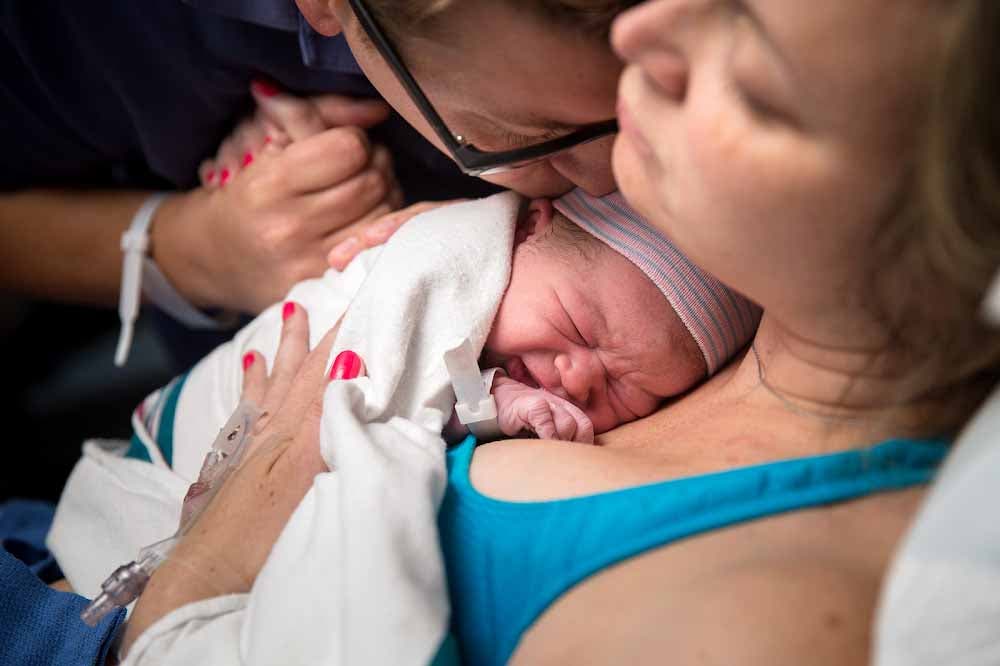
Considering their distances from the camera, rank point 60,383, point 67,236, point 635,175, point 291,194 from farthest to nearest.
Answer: point 60,383, point 67,236, point 291,194, point 635,175

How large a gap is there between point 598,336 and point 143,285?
101cm

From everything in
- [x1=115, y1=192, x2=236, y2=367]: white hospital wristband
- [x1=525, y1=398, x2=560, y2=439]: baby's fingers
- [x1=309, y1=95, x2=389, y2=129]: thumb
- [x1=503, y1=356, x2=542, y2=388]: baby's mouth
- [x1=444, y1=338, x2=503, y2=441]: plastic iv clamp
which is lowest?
[x1=115, y1=192, x2=236, y2=367]: white hospital wristband

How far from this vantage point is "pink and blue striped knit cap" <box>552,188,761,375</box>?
1.23 m

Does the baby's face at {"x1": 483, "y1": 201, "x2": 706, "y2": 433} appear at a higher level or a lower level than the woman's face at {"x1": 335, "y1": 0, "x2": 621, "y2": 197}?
lower

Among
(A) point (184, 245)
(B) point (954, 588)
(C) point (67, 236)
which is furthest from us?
(C) point (67, 236)

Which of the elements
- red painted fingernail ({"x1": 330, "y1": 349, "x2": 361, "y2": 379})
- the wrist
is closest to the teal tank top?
red painted fingernail ({"x1": 330, "y1": 349, "x2": 361, "y2": 379})

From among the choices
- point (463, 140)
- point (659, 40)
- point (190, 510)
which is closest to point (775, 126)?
point (659, 40)

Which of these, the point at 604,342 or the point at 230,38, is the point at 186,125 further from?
the point at 604,342

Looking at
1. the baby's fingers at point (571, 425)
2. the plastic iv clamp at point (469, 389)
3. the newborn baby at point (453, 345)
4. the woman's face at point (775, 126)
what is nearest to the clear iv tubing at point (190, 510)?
the newborn baby at point (453, 345)

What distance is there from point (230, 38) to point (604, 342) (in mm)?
808

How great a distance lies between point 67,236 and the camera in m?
1.84

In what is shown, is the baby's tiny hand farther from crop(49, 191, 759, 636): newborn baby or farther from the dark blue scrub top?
the dark blue scrub top

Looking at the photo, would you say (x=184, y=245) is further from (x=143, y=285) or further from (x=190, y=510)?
(x=190, y=510)

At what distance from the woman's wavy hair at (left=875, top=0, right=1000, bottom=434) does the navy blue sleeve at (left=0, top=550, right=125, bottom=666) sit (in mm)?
945
